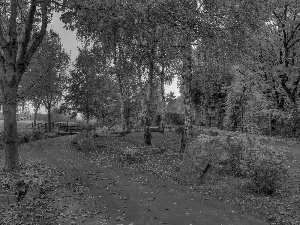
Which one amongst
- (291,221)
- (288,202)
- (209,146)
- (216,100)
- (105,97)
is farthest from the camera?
(216,100)

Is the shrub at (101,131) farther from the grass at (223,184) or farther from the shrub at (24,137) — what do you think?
the shrub at (24,137)

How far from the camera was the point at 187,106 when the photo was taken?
19.0 meters

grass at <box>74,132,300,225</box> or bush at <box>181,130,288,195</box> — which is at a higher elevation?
bush at <box>181,130,288,195</box>

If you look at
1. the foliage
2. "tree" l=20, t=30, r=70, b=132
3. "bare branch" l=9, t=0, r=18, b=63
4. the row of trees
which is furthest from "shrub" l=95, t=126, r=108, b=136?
the foliage

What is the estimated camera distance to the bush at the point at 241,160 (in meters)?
11.0

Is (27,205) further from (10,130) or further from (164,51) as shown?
(164,51)

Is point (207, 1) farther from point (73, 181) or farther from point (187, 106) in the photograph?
point (73, 181)

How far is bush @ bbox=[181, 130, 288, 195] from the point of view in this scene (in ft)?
36.1

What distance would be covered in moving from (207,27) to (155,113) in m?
34.8

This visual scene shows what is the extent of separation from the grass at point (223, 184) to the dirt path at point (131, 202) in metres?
0.57

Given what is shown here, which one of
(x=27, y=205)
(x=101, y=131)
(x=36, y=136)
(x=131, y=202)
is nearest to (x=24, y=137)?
(x=36, y=136)

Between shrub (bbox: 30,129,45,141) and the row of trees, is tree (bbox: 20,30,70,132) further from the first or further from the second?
shrub (bbox: 30,129,45,141)

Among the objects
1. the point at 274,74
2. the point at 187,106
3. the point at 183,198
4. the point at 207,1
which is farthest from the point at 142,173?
the point at 274,74

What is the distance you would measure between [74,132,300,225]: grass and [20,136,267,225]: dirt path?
57 cm
